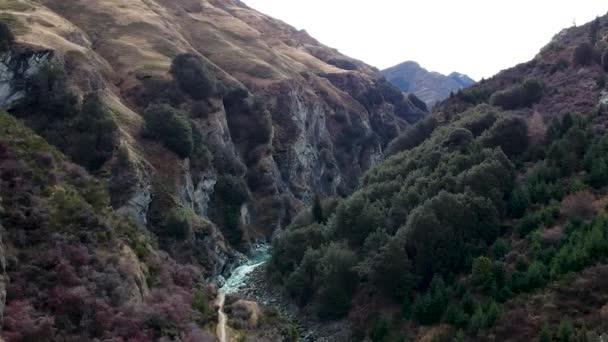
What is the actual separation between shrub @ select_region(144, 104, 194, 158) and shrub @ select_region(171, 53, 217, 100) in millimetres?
14969

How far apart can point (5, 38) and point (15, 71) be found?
401cm

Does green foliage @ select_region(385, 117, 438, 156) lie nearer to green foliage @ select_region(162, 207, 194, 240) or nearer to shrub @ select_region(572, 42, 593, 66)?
shrub @ select_region(572, 42, 593, 66)

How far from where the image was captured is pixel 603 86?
6494 centimetres

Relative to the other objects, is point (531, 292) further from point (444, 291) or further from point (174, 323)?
point (174, 323)

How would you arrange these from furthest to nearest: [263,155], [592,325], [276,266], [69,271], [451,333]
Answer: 1. [263,155]
2. [276,266]
3. [451,333]
4. [592,325]
5. [69,271]

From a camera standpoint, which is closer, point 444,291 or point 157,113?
point 444,291

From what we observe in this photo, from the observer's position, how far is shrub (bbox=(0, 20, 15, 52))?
5334cm

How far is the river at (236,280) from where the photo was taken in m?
37.3

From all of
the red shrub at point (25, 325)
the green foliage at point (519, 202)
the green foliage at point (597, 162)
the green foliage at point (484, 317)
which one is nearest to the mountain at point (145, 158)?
the red shrub at point (25, 325)

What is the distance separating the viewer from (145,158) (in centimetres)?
5822

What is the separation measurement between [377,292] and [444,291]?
21.7 ft

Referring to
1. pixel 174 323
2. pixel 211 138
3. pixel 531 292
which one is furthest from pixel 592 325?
pixel 211 138

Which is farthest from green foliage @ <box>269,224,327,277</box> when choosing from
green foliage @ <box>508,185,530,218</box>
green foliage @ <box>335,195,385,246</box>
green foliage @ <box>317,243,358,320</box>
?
green foliage @ <box>508,185,530,218</box>

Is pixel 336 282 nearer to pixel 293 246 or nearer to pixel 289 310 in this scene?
pixel 289 310
